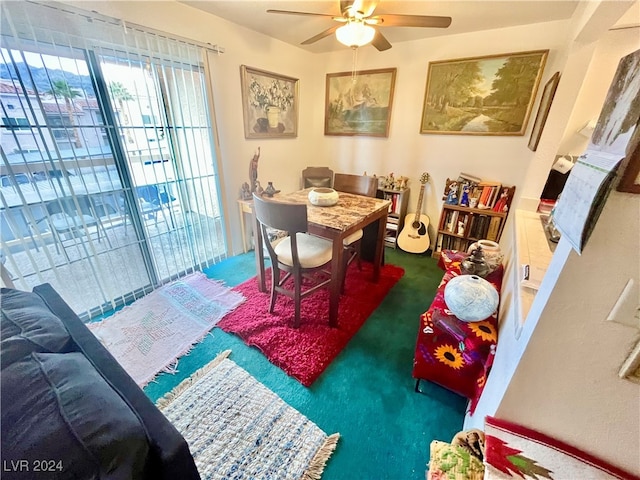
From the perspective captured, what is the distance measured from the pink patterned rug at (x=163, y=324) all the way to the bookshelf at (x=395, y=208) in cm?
191

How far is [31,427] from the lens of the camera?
56 centimetres

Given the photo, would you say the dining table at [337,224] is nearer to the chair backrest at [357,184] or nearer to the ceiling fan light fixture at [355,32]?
the chair backrest at [357,184]

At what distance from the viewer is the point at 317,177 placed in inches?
129

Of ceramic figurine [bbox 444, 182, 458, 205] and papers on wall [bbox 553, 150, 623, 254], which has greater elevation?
papers on wall [bbox 553, 150, 623, 254]

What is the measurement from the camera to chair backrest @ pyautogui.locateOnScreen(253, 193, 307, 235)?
4.95 feet

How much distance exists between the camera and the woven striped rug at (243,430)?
3.63ft

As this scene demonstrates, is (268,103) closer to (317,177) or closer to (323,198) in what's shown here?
(317,177)

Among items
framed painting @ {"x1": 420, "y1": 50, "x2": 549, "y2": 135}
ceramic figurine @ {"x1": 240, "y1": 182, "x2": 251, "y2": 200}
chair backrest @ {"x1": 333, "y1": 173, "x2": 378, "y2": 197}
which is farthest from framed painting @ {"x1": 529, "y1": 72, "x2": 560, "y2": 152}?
ceramic figurine @ {"x1": 240, "y1": 182, "x2": 251, "y2": 200}

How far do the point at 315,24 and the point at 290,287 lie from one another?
2.33 metres

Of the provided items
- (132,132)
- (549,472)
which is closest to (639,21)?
(549,472)

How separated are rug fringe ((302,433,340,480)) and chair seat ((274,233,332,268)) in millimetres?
970

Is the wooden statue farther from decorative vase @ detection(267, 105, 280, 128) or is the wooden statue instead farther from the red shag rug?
the red shag rug

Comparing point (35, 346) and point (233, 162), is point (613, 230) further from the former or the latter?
point (233, 162)

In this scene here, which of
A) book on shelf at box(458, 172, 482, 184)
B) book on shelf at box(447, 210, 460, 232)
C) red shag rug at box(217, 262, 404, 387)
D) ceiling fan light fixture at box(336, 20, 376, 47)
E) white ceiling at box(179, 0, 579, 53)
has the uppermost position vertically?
white ceiling at box(179, 0, 579, 53)
